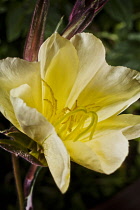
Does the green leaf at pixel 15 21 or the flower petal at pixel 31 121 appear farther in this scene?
the green leaf at pixel 15 21

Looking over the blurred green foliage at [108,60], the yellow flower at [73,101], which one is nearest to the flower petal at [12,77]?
the yellow flower at [73,101]

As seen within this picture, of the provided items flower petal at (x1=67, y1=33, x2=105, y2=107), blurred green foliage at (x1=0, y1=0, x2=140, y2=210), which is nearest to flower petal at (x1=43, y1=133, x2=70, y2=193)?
flower petal at (x1=67, y1=33, x2=105, y2=107)

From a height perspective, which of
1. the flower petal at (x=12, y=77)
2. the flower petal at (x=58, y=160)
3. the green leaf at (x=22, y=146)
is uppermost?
the flower petal at (x=12, y=77)

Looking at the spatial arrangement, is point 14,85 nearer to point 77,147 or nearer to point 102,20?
point 77,147

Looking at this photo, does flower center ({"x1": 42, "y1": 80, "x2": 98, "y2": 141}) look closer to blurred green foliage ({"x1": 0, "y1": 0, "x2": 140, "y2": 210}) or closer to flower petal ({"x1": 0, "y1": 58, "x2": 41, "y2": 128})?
flower petal ({"x1": 0, "y1": 58, "x2": 41, "y2": 128})

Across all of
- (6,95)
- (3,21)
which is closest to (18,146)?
(6,95)

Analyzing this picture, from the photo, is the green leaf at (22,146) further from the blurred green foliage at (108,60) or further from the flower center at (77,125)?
the blurred green foliage at (108,60)

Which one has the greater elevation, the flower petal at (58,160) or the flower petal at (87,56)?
the flower petal at (87,56)
